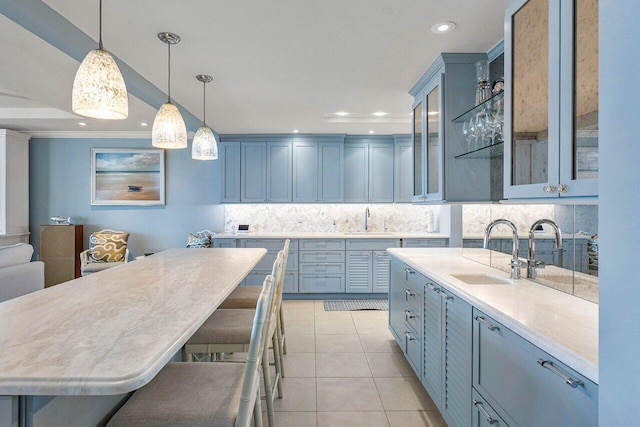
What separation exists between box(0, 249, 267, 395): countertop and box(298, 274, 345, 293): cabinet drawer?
3057mm

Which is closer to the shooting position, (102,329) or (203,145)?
(102,329)

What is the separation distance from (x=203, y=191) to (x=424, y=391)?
433 centimetres

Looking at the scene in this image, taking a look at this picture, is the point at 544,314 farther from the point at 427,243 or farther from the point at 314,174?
the point at 314,174

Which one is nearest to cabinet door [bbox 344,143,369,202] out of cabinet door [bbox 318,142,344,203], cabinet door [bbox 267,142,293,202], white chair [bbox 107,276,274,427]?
cabinet door [bbox 318,142,344,203]

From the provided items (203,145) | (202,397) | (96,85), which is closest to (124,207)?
(203,145)

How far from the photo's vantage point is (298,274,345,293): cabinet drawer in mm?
5141

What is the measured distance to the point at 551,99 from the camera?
1.45 m

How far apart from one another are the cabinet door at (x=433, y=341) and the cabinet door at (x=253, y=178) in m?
3.64

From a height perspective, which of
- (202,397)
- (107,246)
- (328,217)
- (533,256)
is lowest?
(202,397)

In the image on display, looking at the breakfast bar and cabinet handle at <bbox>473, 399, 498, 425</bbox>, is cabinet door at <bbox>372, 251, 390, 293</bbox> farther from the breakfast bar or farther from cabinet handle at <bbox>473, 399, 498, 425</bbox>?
cabinet handle at <bbox>473, 399, 498, 425</bbox>

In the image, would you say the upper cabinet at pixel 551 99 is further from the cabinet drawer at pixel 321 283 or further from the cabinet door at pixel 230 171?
the cabinet door at pixel 230 171

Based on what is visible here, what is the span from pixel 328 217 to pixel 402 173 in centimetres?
136

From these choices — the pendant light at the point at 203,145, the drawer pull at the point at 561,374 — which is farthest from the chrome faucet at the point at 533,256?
the pendant light at the point at 203,145

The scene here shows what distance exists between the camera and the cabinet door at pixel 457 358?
68.4 inches
